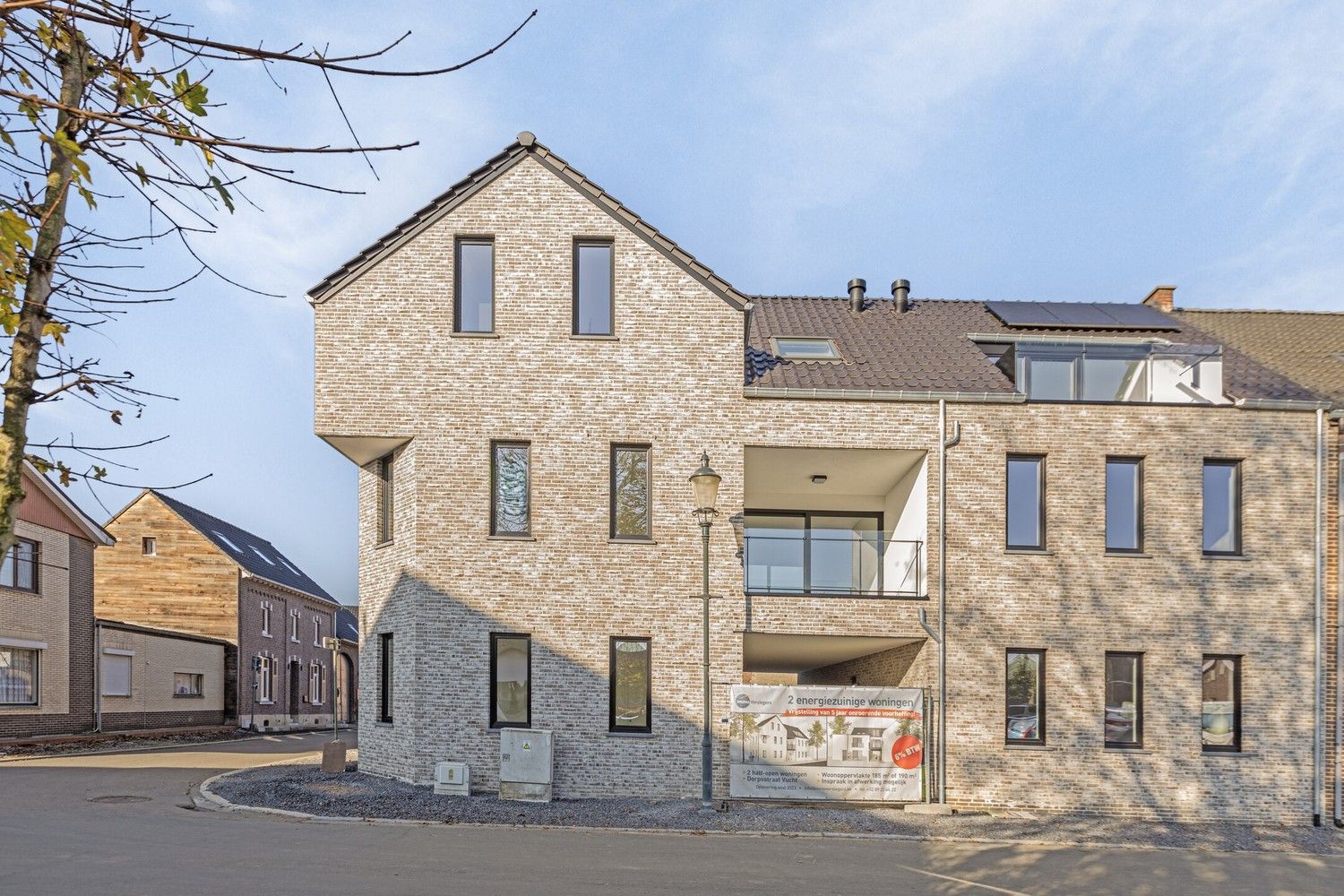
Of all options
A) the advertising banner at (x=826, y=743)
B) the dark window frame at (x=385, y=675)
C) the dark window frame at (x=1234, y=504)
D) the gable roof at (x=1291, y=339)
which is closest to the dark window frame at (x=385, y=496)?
the dark window frame at (x=385, y=675)

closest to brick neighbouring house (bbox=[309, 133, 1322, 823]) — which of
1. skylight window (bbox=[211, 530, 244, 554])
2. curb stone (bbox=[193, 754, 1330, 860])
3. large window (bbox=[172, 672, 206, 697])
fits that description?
curb stone (bbox=[193, 754, 1330, 860])

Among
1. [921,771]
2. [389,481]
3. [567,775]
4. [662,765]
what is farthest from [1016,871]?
[389,481]

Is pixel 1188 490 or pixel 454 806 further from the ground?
pixel 1188 490

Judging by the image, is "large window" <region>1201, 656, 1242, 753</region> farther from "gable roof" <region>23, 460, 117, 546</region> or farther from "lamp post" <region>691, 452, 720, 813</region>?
"gable roof" <region>23, 460, 117, 546</region>

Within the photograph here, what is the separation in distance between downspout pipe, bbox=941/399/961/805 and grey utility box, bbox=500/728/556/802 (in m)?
5.81

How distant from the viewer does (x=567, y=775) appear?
1561 cm

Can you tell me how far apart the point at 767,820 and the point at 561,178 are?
Answer: 10.2 metres

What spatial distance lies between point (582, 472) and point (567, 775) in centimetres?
457

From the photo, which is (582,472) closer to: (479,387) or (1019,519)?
(479,387)

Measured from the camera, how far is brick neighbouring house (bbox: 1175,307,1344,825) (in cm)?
1577

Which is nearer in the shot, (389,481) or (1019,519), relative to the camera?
(1019,519)

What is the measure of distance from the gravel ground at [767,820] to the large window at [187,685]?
19.5m

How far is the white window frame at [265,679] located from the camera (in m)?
38.9

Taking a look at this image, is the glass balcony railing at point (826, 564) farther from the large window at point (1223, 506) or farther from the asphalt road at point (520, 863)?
the large window at point (1223, 506)
